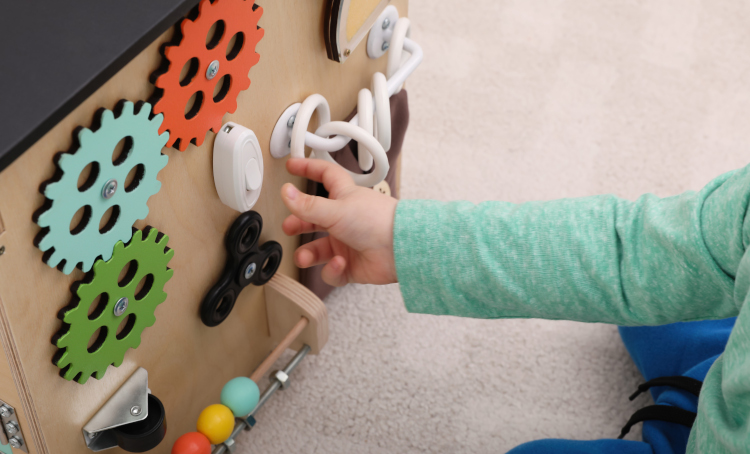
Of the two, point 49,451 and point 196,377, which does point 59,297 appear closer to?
point 49,451

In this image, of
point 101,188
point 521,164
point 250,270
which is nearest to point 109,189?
point 101,188

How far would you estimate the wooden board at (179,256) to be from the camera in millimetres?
368

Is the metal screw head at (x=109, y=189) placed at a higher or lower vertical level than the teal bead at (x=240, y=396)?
higher

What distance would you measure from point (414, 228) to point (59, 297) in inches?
10.7

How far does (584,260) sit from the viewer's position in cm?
54

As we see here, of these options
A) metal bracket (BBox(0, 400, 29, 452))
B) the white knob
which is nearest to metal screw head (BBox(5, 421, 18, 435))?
metal bracket (BBox(0, 400, 29, 452))

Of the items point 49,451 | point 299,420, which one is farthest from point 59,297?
point 299,420

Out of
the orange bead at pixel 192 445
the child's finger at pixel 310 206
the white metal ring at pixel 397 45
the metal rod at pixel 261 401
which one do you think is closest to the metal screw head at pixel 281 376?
the metal rod at pixel 261 401

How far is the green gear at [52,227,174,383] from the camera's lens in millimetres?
428

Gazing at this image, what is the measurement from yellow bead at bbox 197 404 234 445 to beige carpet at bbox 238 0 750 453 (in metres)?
0.11

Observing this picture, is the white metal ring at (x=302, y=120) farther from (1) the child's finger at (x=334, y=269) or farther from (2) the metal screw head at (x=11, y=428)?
(2) the metal screw head at (x=11, y=428)

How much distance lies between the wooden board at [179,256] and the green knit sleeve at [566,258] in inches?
5.6

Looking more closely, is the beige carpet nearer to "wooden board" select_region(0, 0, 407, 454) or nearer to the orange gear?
"wooden board" select_region(0, 0, 407, 454)

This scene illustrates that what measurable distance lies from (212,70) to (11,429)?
29 cm
